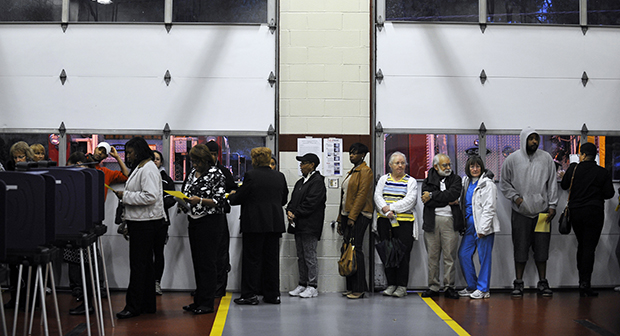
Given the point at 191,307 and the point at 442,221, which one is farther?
the point at 442,221

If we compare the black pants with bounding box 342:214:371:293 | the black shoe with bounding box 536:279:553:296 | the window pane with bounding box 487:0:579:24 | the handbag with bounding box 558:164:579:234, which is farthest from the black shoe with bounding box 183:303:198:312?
the window pane with bounding box 487:0:579:24

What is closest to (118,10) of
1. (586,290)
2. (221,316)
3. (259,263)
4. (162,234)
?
(162,234)

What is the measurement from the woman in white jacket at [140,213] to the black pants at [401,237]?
2.65 meters

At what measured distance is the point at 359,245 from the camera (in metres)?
7.03

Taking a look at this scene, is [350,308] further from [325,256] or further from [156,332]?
[156,332]

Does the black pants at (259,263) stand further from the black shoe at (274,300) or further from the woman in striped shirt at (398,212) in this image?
the woman in striped shirt at (398,212)

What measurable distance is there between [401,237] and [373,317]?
51.0 inches

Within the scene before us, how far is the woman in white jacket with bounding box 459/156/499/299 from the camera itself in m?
7.06

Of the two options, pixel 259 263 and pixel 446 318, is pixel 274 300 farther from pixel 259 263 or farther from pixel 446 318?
pixel 446 318

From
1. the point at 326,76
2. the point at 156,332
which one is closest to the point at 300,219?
the point at 326,76

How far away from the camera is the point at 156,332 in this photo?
5359 mm

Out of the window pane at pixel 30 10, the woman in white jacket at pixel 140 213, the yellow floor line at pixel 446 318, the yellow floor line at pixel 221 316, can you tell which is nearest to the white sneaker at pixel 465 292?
the yellow floor line at pixel 446 318

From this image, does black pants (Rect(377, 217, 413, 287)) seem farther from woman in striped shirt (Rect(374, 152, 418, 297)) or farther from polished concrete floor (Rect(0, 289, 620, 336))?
polished concrete floor (Rect(0, 289, 620, 336))

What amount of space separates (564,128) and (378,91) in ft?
7.91
